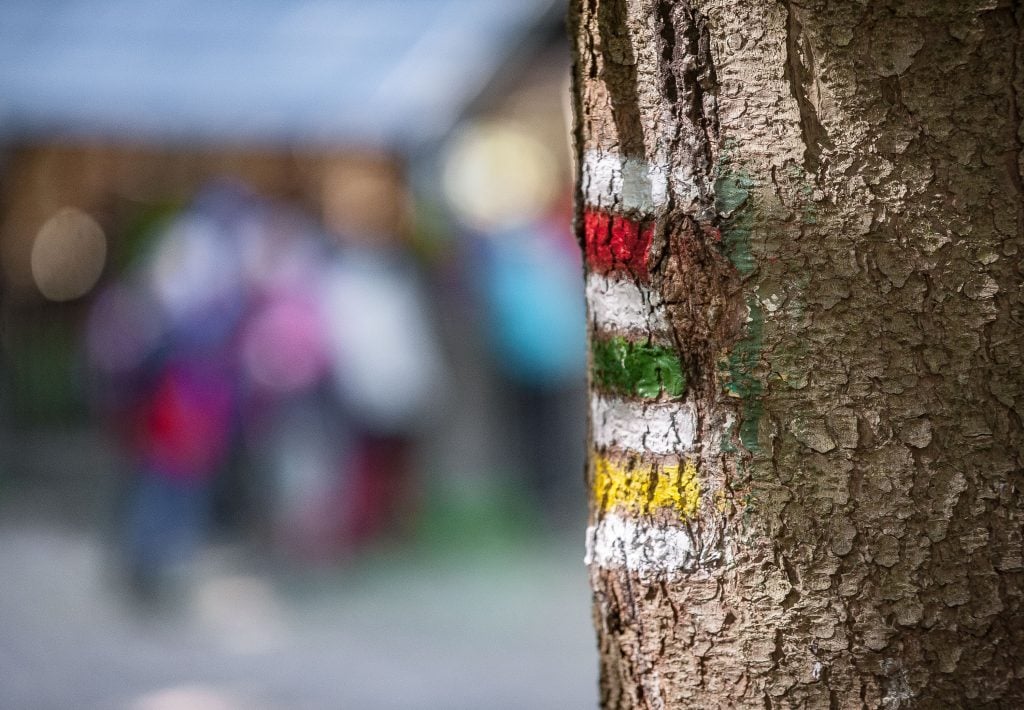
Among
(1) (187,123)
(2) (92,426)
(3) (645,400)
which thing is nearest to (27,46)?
(1) (187,123)

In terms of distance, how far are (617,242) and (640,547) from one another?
1.06 feet

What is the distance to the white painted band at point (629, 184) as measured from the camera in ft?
4.01

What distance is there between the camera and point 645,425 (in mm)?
1297

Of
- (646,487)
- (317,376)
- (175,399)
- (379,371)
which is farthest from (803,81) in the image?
(317,376)

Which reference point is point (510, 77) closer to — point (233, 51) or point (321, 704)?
point (233, 51)

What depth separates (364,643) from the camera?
532 cm

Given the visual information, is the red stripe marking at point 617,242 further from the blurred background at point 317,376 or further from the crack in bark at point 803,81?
the blurred background at point 317,376

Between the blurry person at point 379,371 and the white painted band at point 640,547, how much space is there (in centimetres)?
482

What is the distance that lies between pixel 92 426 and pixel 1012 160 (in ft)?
29.7

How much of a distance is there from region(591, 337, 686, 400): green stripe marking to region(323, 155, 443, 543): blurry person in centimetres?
483

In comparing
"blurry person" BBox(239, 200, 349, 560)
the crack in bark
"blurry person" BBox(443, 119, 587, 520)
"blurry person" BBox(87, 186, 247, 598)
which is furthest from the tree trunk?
"blurry person" BBox(443, 119, 587, 520)

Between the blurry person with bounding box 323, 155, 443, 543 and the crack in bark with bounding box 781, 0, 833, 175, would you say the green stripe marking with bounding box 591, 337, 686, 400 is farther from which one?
the blurry person with bounding box 323, 155, 443, 543

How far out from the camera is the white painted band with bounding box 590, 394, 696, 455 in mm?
1263

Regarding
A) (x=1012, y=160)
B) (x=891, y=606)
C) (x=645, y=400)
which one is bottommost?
(x=891, y=606)
